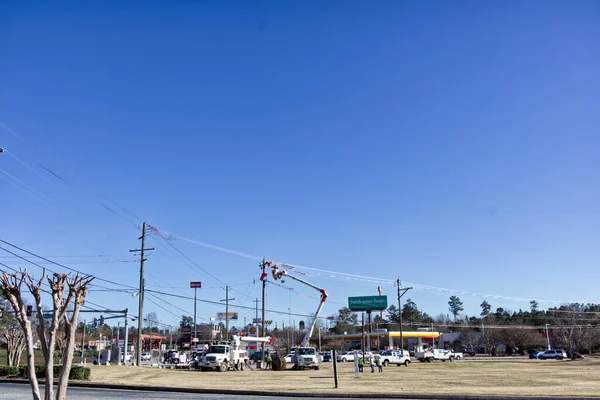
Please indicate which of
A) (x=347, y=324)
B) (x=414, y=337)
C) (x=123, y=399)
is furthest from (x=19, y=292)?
(x=347, y=324)

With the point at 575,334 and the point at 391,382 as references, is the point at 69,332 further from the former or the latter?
the point at 575,334

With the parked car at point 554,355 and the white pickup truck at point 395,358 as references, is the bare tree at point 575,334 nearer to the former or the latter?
the parked car at point 554,355

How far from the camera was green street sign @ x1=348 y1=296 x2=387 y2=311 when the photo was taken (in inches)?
3460

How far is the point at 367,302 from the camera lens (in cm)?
8988

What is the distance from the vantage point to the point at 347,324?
15650 cm

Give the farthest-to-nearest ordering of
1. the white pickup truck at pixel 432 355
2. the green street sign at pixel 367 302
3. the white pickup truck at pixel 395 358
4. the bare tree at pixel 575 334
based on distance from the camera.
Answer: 1. the green street sign at pixel 367 302
2. the bare tree at pixel 575 334
3. the white pickup truck at pixel 432 355
4. the white pickup truck at pixel 395 358

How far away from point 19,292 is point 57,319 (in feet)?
3.03

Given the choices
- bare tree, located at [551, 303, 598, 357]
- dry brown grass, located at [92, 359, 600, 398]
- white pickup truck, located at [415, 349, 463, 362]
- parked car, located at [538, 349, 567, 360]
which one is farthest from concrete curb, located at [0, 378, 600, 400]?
parked car, located at [538, 349, 567, 360]

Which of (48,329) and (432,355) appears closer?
(48,329)

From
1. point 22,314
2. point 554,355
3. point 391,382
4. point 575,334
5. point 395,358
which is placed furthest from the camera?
point 575,334

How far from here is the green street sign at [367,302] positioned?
3460 inches

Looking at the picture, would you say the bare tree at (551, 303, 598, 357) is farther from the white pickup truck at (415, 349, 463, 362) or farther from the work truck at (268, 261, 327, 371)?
the work truck at (268, 261, 327, 371)

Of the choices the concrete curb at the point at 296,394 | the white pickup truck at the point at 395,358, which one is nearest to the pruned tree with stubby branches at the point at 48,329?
the concrete curb at the point at 296,394

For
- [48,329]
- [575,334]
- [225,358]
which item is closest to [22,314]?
[48,329]
